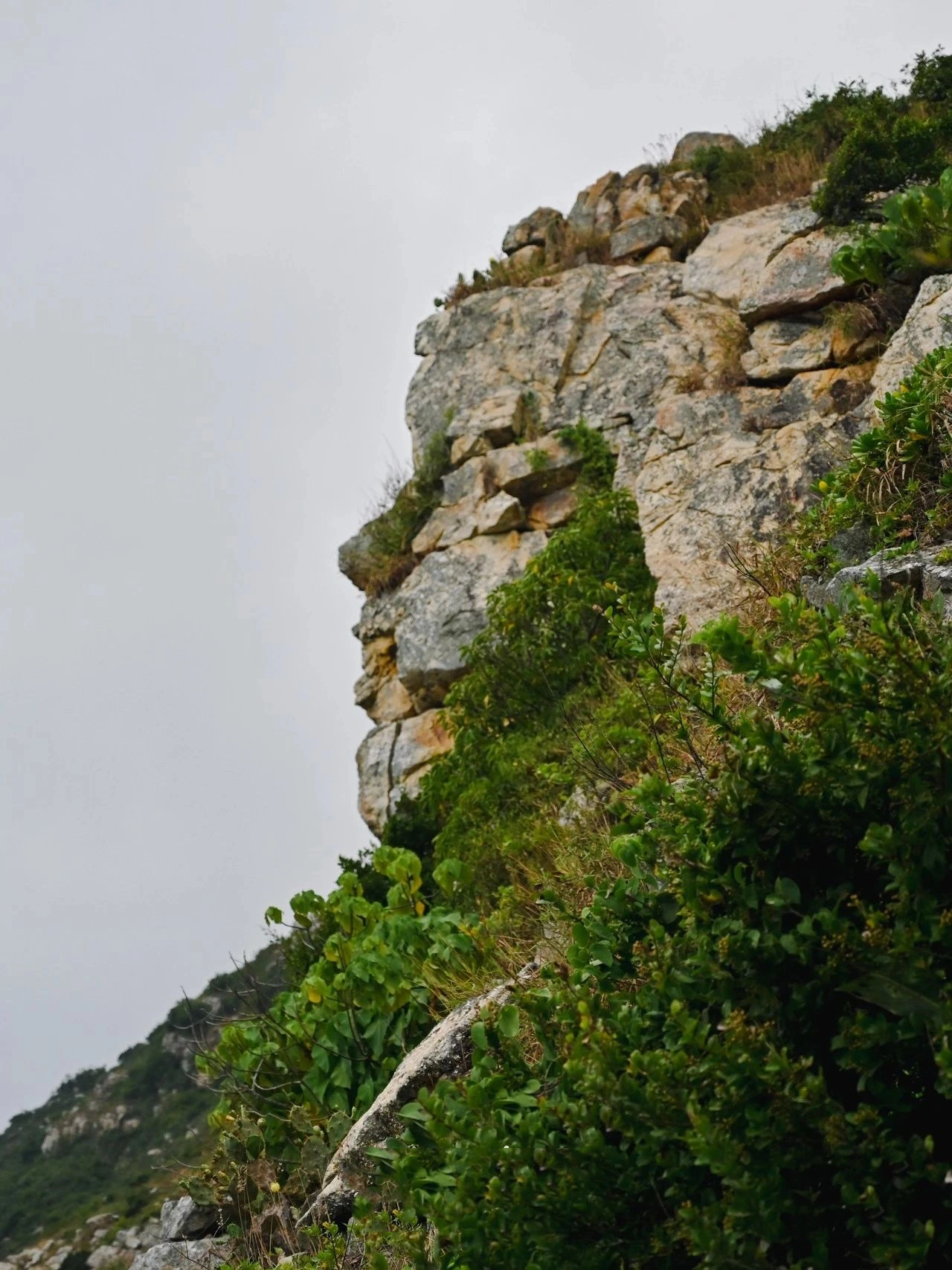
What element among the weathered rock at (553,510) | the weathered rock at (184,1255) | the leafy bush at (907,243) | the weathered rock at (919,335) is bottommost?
the weathered rock at (184,1255)

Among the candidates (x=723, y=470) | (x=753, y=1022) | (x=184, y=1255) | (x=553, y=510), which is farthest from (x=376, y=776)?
(x=753, y=1022)

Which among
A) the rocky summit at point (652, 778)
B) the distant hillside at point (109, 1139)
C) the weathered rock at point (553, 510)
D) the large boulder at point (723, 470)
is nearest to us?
the rocky summit at point (652, 778)

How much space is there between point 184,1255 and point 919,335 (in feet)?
27.2

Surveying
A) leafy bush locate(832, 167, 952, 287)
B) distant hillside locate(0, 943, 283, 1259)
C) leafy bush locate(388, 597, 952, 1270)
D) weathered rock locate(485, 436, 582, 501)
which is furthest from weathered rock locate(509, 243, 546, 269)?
leafy bush locate(388, 597, 952, 1270)

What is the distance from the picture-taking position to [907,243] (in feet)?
31.8

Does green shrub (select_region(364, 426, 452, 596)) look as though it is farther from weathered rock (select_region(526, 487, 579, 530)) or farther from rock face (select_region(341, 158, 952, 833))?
weathered rock (select_region(526, 487, 579, 530))

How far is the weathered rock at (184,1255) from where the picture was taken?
6535 millimetres

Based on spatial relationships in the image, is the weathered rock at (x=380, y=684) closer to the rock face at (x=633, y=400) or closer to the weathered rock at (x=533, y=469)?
the rock face at (x=633, y=400)

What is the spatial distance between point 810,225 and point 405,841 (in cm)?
838

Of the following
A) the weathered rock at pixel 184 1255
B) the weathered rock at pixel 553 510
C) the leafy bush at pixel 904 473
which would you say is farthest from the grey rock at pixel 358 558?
the weathered rock at pixel 184 1255

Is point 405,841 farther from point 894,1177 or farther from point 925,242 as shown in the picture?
point 894,1177

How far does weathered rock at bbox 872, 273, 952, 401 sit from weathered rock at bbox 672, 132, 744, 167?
9.57m

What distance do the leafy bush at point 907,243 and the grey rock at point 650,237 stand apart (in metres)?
5.15

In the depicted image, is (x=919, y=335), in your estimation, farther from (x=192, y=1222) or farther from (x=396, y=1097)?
(x=192, y=1222)
